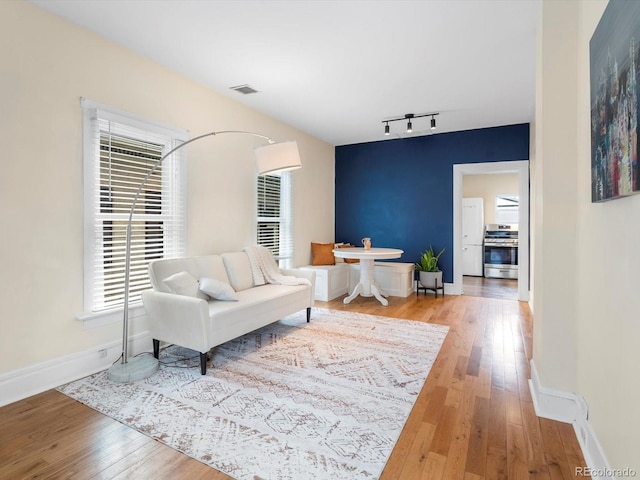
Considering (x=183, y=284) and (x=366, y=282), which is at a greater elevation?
(x=183, y=284)

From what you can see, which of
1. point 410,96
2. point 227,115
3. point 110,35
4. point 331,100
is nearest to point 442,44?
point 410,96

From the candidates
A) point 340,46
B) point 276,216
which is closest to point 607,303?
point 340,46

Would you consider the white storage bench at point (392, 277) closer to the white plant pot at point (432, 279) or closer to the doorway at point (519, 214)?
the white plant pot at point (432, 279)

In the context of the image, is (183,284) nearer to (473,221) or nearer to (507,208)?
(473,221)

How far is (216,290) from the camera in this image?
298 cm

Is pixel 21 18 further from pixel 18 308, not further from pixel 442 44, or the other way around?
pixel 442 44

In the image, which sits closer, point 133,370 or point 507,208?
point 133,370

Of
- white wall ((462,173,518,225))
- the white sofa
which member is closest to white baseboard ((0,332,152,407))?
the white sofa

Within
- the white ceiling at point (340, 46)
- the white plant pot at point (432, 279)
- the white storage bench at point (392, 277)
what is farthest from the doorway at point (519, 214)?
the white ceiling at point (340, 46)

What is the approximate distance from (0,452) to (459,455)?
2351mm

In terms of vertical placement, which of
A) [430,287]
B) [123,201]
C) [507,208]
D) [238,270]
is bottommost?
[430,287]

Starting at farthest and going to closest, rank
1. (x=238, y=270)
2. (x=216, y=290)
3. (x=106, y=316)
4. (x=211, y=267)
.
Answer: (x=238, y=270), (x=211, y=267), (x=216, y=290), (x=106, y=316)

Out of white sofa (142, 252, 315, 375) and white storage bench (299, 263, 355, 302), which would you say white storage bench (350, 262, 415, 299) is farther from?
white sofa (142, 252, 315, 375)

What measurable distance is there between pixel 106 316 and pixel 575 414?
3366 mm
